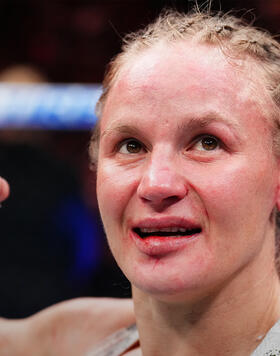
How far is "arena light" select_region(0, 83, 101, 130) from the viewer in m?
2.73

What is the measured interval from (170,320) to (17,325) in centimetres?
59

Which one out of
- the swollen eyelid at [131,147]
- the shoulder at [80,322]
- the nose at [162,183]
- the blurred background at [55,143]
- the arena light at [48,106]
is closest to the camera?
the nose at [162,183]

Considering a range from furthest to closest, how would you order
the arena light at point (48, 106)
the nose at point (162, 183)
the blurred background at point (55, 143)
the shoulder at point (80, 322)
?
the arena light at point (48, 106)
the blurred background at point (55, 143)
the shoulder at point (80, 322)
the nose at point (162, 183)

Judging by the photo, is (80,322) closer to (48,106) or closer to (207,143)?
(207,143)

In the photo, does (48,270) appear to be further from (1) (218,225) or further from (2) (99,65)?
(2) (99,65)

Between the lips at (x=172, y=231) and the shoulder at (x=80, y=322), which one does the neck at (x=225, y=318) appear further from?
the shoulder at (x=80, y=322)

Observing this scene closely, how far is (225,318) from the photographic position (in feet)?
2.93

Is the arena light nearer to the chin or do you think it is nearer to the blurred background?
the blurred background

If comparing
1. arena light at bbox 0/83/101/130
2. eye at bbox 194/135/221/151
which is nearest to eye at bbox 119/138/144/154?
eye at bbox 194/135/221/151

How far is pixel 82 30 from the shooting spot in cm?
299

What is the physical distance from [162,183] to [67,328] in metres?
0.66

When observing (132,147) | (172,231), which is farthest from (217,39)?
(172,231)

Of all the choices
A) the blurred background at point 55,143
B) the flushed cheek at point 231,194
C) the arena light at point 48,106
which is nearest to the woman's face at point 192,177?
the flushed cheek at point 231,194

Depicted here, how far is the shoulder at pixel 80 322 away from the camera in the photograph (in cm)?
126
